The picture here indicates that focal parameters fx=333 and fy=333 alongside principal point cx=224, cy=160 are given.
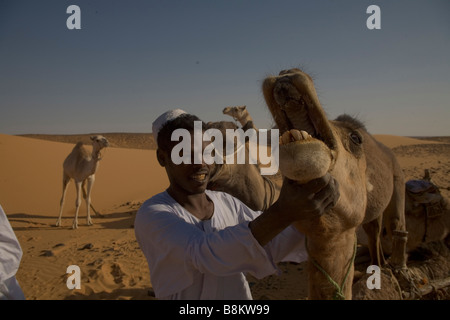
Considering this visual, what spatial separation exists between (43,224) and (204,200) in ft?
37.2

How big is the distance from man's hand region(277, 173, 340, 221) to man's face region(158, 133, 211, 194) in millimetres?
832

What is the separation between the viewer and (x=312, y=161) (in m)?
1.17

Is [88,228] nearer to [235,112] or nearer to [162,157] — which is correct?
[235,112]

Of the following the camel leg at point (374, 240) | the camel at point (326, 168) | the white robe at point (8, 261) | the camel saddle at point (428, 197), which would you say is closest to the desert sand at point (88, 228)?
the camel saddle at point (428, 197)

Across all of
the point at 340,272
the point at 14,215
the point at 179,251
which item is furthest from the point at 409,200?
the point at 14,215

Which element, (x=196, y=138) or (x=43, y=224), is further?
(x=43, y=224)

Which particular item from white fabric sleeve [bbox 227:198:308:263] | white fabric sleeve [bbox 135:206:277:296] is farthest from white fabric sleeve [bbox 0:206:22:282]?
Answer: white fabric sleeve [bbox 227:198:308:263]

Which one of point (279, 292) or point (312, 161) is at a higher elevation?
point (312, 161)

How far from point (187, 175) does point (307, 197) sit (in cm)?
95

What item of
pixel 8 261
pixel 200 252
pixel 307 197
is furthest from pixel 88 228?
pixel 307 197

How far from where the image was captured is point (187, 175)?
2039mm

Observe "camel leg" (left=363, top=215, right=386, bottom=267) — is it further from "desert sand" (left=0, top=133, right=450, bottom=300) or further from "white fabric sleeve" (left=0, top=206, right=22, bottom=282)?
"white fabric sleeve" (left=0, top=206, right=22, bottom=282)

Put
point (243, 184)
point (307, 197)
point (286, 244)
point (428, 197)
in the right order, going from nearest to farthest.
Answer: point (307, 197), point (286, 244), point (428, 197), point (243, 184)
